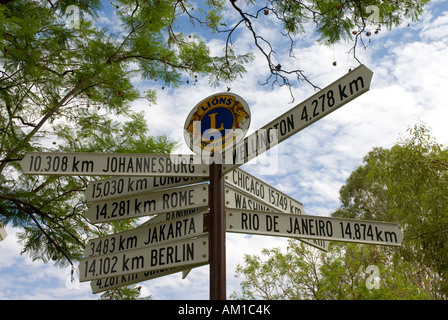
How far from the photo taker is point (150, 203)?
3383 millimetres

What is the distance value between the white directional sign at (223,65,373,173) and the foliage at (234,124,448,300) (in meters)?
8.43

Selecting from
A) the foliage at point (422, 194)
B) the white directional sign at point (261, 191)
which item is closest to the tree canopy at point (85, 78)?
the white directional sign at point (261, 191)

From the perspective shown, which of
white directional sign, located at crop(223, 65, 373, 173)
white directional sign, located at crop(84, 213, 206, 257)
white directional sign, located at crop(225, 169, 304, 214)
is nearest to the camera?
white directional sign, located at crop(223, 65, 373, 173)

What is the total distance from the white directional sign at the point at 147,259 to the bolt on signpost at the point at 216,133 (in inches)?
4.9

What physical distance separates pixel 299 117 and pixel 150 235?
4.54ft

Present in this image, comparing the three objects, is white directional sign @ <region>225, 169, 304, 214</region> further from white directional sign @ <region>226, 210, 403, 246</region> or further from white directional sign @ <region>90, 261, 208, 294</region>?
white directional sign @ <region>90, 261, 208, 294</region>

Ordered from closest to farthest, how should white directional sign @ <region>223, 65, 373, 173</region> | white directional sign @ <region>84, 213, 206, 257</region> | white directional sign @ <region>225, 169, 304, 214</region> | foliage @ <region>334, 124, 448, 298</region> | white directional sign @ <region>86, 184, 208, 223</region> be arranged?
white directional sign @ <region>223, 65, 373, 173</region>
white directional sign @ <region>84, 213, 206, 257</region>
white directional sign @ <region>86, 184, 208, 223</region>
white directional sign @ <region>225, 169, 304, 214</region>
foliage @ <region>334, 124, 448, 298</region>

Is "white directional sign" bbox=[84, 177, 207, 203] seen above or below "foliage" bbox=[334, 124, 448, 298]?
below

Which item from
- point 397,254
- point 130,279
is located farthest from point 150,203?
point 397,254

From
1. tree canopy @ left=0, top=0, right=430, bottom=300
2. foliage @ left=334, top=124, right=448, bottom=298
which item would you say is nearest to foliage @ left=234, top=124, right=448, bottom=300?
foliage @ left=334, top=124, right=448, bottom=298

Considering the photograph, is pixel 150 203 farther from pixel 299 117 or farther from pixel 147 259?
pixel 299 117

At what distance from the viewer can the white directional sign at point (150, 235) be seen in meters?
3.06

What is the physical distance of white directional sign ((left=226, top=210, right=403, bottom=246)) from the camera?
3.05m
